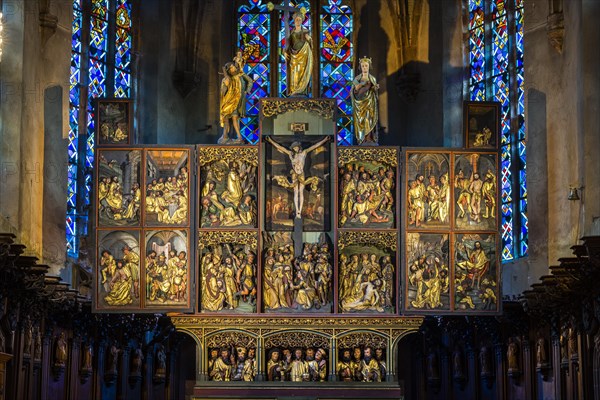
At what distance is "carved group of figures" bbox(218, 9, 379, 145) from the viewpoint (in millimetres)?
29812

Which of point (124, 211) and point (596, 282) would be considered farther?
point (124, 211)

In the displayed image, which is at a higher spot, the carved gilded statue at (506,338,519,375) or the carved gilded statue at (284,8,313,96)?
the carved gilded statue at (284,8,313,96)

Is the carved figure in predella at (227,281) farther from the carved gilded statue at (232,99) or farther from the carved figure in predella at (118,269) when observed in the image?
the carved gilded statue at (232,99)

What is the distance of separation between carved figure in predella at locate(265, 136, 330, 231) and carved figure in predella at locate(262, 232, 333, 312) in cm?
65

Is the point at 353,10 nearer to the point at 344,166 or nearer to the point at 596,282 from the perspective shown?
the point at 344,166

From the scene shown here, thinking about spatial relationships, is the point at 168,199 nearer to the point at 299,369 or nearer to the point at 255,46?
Answer: the point at 299,369

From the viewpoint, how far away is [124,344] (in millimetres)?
32750

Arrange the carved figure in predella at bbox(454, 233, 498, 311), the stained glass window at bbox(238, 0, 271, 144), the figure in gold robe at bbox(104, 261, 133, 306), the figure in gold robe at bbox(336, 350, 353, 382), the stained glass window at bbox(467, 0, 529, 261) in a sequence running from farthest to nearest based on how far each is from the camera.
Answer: the stained glass window at bbox(238, 0, 271, 144) → the stained glass window at bbox(467, 0, 529, 261) → the figure in gold robe at bbox(336, 350, 353, 382) → the carved figure in predella at bbox(454, 233, 498, 311) → the figure in gold robe at bbox(104, 261, 133, 306)

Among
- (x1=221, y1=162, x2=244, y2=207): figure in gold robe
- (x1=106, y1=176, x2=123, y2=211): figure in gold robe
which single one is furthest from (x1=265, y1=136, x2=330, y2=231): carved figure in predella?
(x1=106, y1=176, x2=123, y2=211): figure in gold robe

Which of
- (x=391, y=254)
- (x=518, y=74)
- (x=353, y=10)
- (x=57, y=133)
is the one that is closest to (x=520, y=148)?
(x=518, y=74)

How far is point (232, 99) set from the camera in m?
29.9

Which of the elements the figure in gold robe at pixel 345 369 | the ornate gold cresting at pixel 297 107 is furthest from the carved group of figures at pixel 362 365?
the ornate gold cresting at pixel 297 107

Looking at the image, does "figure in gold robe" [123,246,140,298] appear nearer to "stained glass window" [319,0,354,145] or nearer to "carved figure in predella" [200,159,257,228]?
"carved figure in predella" [200,159,257,228]

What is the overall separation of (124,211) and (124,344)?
500 centimetres
